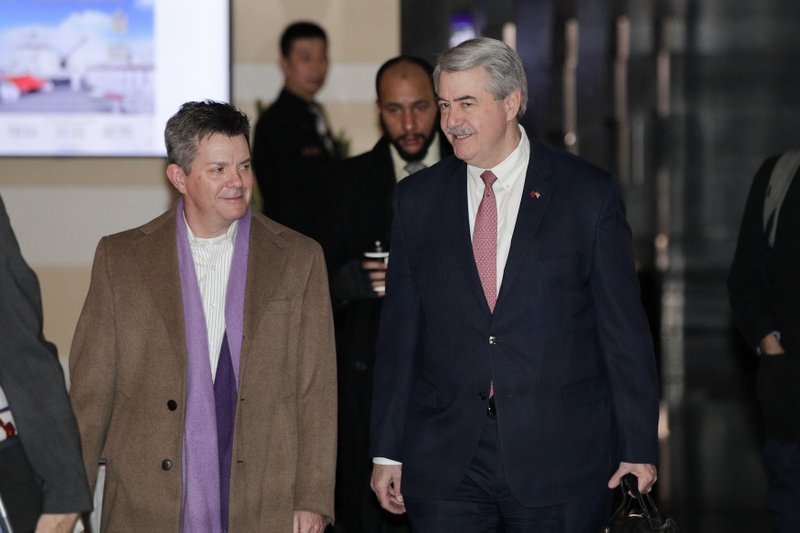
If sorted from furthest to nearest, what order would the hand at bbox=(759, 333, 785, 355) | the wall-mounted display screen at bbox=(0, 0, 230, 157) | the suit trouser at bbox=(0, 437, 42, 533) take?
the wall-mounted display screen at bbox=(0, 0, 230, 157), the hand at bbox=(759, 333, 785, 355), the suit trouser at bbox=(0, 437, 42, 533)

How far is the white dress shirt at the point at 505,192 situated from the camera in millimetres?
3660

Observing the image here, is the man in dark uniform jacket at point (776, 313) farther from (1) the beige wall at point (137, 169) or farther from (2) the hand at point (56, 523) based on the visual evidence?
(1) the beige wall at point (137, 169)

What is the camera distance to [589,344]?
365cm

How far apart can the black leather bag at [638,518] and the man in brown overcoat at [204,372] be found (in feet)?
2.52

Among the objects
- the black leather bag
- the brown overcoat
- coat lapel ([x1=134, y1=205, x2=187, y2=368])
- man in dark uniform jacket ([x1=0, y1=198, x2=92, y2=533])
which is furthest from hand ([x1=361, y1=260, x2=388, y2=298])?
man in dark uniform jacket ([x1=0, y1=198, x2=92, y2=533])

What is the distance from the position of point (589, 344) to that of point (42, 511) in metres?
1.53

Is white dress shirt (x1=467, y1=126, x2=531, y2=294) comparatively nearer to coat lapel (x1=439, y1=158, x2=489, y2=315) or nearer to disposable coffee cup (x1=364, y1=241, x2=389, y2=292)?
coat lapel (x1=439, y1=158, x2=489, y2=315)

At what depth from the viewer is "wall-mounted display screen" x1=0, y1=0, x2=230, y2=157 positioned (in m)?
7.25

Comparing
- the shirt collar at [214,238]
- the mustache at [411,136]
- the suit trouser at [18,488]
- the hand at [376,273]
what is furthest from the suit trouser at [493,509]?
the mustache at [411,136]

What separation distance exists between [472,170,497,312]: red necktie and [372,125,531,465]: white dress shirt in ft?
0.04

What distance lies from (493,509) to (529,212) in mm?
814

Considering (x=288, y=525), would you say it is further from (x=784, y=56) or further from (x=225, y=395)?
(x=784, y=56)

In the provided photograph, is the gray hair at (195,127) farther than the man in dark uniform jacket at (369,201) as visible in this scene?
No

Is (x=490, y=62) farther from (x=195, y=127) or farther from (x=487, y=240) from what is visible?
(x=195, y=127)
